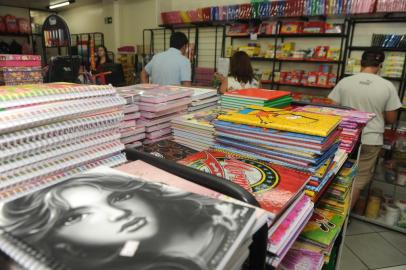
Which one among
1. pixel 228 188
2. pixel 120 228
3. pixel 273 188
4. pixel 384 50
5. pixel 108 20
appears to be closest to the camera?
pixel 120 228

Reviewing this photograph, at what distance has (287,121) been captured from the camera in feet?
3.84

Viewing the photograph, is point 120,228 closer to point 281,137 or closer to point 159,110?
point 281,137

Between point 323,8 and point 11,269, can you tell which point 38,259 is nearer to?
point 11,269

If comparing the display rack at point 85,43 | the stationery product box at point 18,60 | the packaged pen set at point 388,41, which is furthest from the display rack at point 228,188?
the display rack at point 85,43

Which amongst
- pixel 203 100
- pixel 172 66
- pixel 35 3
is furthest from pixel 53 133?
pixel 35 3

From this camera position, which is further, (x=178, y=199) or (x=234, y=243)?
(x=178, y=199)

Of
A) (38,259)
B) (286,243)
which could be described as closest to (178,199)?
(38,259)

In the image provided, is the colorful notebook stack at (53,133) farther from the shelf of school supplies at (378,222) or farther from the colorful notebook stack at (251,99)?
the shelf of school supplies at (378,222)

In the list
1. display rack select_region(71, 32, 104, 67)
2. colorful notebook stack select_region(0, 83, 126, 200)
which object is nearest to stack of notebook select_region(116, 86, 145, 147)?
colorful notebook stack select_region(0, 83, 126, 200)

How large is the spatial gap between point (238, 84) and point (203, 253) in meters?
3.22

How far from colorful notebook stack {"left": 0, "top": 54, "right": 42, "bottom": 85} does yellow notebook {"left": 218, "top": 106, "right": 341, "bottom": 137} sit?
1.39 meters

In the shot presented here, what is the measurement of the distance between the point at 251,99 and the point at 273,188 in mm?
821

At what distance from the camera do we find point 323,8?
4.36 meters

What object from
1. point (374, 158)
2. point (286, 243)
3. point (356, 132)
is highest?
point (356, 132)
